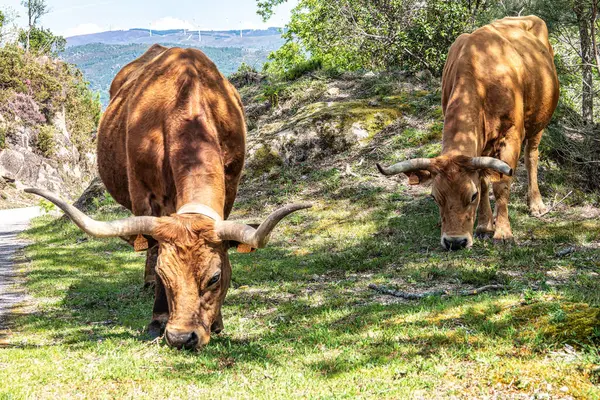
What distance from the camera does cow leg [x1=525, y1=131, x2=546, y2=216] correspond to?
11.7 meters

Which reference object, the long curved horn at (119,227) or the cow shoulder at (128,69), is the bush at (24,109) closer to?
the cow shoulder at (128,69)

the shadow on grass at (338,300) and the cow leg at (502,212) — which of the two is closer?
the shadow on grass at (338,300)

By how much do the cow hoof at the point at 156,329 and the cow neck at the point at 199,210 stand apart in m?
1.40

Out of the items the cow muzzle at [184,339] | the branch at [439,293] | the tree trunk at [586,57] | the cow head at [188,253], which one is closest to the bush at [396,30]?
the tree trunk at [586,57]

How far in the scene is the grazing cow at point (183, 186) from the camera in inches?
209

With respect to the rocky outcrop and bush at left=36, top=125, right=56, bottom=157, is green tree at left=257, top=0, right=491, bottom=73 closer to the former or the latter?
the rocky outcrop

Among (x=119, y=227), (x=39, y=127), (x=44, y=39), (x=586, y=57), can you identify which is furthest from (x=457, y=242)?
(x=44, y=39)

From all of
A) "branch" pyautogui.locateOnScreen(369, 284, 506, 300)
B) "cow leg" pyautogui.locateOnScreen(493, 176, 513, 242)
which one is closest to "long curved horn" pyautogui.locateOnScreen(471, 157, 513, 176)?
"cow leg" pyautogui.locateOnScreen(493, 176, 513, 242)

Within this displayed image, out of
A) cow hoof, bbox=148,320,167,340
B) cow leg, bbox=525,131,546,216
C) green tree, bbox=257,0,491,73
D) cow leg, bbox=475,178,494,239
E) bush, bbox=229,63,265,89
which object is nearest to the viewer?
cow hoof, bbox=148,320,167,340

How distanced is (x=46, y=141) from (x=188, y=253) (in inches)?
1735

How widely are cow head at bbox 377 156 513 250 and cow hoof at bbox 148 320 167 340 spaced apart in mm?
4044

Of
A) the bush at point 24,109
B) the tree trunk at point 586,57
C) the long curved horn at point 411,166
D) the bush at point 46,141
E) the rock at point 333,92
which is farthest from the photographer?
the bush at point 46,141

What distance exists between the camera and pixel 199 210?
18.4 feet

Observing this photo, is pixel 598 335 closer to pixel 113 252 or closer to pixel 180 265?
pixel 180 265
